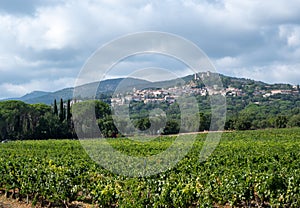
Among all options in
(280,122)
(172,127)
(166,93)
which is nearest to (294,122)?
(280,122)

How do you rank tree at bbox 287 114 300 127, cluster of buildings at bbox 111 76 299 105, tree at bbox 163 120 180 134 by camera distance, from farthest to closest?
tree at bbox 287 114 300 127 < tree at bbox 163 120 180 134 < cluster of buildings at bbox 111 76 299 105

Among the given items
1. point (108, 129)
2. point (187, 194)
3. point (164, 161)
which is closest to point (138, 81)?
point (187, 194)

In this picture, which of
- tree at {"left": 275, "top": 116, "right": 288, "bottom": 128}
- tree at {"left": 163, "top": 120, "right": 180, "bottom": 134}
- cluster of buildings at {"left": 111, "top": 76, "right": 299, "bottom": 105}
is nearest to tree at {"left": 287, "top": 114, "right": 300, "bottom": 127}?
tree at {"left": 275, "top": 116, "right": 288, "bottom": 128}

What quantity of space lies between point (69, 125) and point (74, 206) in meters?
71.0

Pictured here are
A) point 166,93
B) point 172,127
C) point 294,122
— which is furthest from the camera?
point 294,122

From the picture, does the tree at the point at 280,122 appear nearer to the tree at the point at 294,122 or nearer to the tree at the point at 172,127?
the tree at the point at 294,122

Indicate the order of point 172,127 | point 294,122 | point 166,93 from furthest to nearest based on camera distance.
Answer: point 294,122
point 172,127
point 166,93

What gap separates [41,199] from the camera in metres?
16.5

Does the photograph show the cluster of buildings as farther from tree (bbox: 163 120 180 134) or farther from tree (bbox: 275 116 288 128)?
tree (bbox: 275 116 288 128)

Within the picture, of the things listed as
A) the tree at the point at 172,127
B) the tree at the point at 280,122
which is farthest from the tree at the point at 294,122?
the tree at the point at 172,127

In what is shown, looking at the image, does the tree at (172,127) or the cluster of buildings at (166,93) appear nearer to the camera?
the cluster of buildings at (166,93)

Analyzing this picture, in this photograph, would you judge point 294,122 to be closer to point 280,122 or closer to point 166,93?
point 280,122

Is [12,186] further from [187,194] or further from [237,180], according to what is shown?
[237,180]

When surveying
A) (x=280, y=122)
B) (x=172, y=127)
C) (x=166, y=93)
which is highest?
(x=166, y=93)
